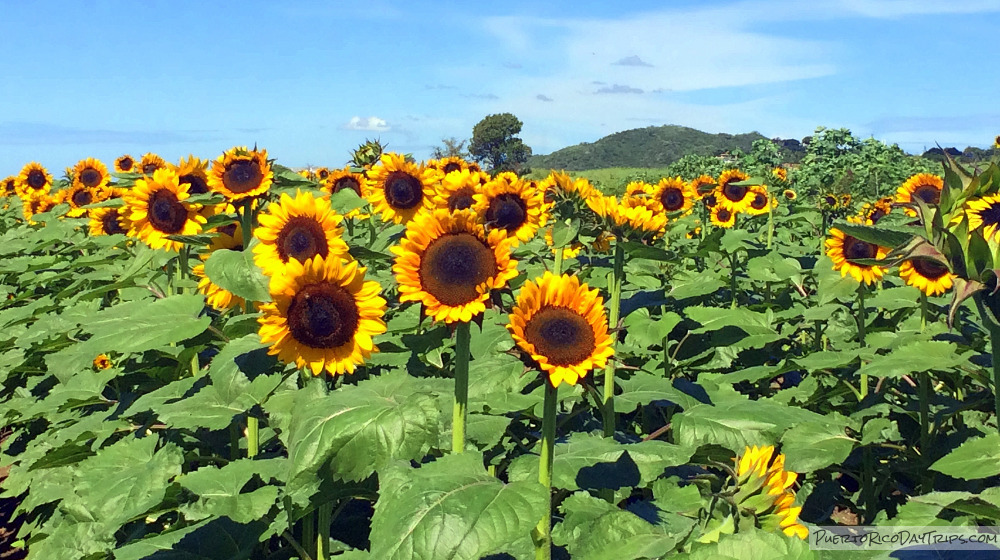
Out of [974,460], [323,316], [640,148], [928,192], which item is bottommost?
[974,460]

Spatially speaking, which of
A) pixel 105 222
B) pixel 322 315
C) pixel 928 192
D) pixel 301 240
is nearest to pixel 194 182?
pixel 301 240

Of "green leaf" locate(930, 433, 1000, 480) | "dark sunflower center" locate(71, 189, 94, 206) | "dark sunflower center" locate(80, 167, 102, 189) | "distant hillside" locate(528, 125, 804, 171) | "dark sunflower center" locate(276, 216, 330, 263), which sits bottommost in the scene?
"green leaf" locate(930, 433, 1000, 480)

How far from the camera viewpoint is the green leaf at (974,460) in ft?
7.21

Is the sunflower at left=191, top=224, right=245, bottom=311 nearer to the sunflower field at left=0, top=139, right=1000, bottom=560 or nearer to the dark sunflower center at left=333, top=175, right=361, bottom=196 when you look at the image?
the sunflower field at left=0, top=139, right=1000, bottom=560

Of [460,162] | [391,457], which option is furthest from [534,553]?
[460,162]

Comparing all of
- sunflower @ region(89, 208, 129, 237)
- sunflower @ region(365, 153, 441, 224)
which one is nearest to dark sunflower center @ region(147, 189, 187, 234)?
sunflower @ region(365, 153, 441, 224)

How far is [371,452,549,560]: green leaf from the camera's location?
163 cm

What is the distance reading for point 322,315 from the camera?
2.50 metres

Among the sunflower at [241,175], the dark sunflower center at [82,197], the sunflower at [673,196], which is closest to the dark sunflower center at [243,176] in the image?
the sunflower at [241,175]

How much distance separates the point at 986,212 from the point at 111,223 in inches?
259

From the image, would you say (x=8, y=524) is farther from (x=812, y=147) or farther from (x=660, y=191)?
(x=812, y=147)

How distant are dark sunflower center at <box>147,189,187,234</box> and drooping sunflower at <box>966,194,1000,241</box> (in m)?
3.91

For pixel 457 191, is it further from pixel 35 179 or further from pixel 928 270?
pixel 35 179

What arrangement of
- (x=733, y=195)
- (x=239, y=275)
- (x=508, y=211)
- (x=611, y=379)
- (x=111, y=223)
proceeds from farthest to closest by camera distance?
(x=733, y=195) → (x=111, y=223) → (x=508, y=211) → (x=611, y=379) → (x=239, y=275)
